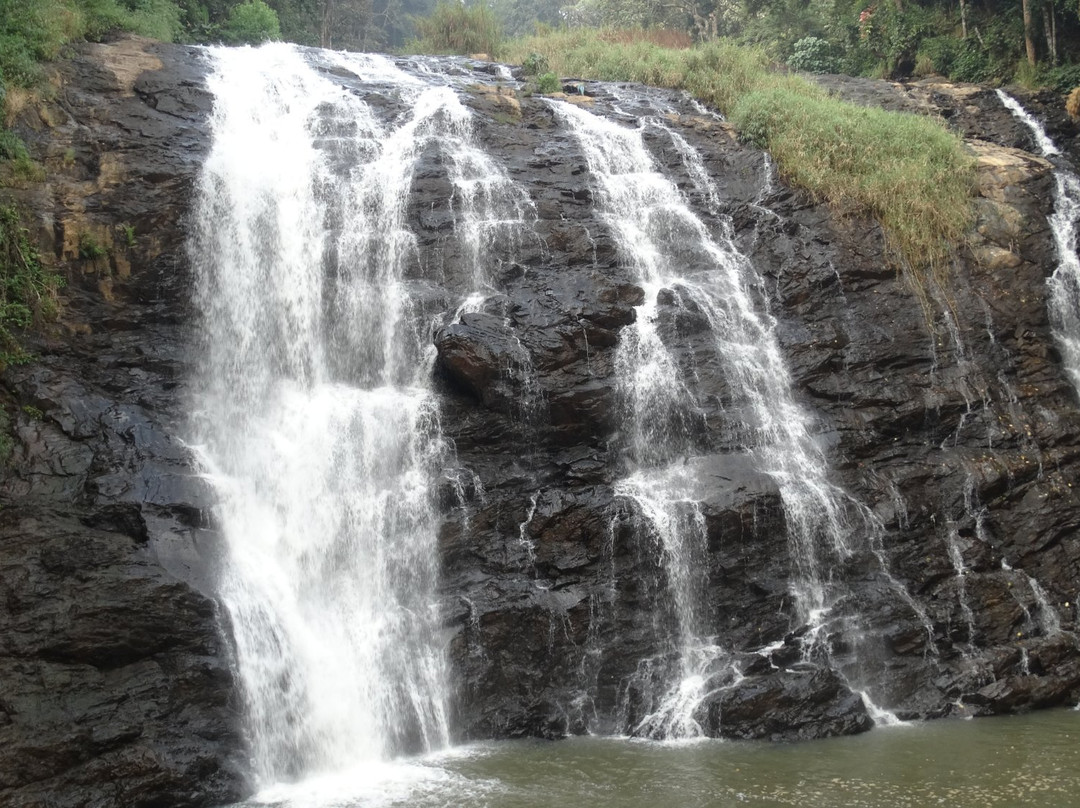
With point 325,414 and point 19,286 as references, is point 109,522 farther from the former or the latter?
point 19,286

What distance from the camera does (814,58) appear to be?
26344 mm

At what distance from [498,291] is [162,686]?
7.70 m

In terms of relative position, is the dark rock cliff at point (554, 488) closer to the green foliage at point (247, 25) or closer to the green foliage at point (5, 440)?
the green foliage at point (5, 440)

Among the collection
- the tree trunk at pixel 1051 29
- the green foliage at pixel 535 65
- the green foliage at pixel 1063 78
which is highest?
the green foliage at pixel 535 65

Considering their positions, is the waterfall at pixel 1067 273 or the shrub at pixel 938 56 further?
the shrub at pixel 938 56

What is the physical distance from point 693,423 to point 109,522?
26.5 ft

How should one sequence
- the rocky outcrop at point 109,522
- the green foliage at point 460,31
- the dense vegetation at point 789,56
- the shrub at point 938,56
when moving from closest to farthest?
the rocky outcrop at point 109,522 → the dense vegetation at point 789,56 → the shrub at point 938,56 → the green foliage at point 460,31

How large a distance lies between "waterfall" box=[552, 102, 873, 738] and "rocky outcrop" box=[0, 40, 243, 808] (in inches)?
211

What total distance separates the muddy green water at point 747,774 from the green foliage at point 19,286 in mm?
6847

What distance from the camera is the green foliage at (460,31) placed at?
28.3m

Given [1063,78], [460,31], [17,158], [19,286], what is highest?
[460,31]

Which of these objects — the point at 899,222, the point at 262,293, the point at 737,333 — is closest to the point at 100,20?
the point at 262,293

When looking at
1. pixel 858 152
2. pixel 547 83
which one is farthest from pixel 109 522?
pixel 858 152

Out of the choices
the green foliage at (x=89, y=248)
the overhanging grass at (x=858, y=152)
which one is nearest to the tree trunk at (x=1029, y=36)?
the overhanging grass at (x=858, y=152)
